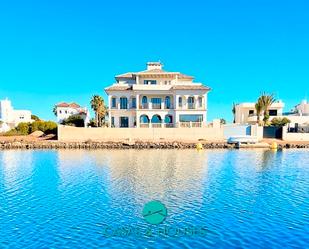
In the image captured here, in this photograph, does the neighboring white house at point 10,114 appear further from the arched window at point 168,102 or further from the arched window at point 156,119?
the arched window at point 168,102

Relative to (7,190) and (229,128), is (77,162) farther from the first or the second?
Result: (229,128)

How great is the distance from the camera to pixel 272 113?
78750 mm

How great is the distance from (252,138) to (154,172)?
31.5 metres

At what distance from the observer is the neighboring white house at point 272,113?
74562 millimetres

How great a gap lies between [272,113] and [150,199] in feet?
219

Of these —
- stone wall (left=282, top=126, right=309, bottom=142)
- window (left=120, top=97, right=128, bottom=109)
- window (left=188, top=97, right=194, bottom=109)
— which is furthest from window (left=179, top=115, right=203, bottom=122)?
stone wall (left=282, top=126, right=309, bottom=142)

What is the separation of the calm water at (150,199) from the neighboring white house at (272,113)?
4687cm

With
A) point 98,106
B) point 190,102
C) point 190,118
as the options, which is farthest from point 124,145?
point 98,106

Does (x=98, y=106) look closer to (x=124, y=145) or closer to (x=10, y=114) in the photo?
(x=124, y=145)

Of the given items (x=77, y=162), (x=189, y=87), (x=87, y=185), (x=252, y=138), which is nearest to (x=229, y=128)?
(x=252, y=138)

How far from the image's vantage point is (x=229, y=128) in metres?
59.5

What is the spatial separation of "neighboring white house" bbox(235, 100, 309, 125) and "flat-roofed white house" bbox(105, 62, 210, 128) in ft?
74.3
